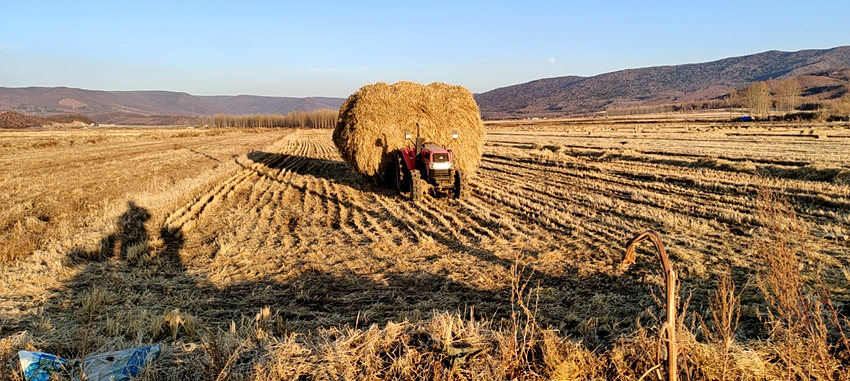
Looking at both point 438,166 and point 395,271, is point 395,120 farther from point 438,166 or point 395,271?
point 395,271

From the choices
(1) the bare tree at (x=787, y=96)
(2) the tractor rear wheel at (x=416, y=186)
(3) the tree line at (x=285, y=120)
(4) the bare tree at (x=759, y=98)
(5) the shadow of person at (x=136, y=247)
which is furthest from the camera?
(3) the tree line at (x=285, y=120)

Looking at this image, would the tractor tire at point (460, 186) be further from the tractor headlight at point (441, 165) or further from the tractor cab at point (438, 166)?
the tractor headlight at point (441, 165)

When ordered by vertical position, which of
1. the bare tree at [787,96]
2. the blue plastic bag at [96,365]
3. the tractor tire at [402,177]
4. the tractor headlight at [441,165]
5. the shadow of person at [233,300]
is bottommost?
the shadow of person at [233,300]

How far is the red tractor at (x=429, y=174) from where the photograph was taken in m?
13.0

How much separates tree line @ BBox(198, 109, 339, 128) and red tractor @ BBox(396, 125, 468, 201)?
126450 millimetres

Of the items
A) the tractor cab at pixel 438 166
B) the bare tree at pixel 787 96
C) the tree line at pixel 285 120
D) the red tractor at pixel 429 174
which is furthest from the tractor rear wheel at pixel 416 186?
the tree line at pixel 285 120

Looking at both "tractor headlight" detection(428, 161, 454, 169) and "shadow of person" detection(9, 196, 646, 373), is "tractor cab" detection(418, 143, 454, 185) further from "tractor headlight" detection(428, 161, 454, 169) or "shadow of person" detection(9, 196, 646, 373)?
"shadow of person" detection(9, 196, 646, 373)

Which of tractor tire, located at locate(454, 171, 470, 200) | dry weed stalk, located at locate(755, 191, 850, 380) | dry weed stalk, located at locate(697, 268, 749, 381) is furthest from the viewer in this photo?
tractor tire, located at locate(454, 171, 470, 200)

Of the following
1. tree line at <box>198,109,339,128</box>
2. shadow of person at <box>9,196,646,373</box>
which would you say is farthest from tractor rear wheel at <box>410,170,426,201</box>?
tree line at <box>198,109,339,128</box>

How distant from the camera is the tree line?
14077 centimetres

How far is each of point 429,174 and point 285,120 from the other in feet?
488

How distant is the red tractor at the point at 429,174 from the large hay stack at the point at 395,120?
1056mm

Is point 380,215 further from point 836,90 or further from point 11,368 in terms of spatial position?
point 836,90

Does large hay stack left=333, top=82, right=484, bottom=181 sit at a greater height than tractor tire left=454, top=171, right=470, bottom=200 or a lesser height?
greater
